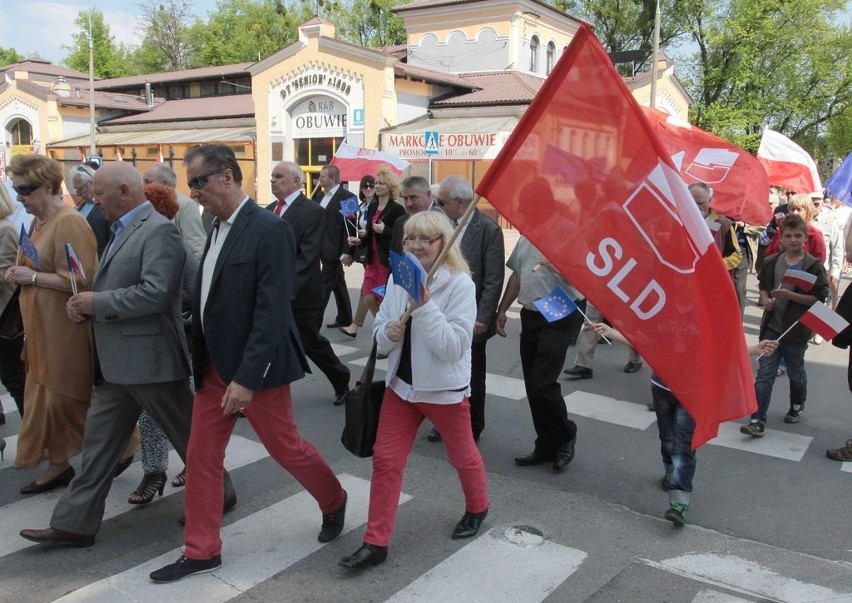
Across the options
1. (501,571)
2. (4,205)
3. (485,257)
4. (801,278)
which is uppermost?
(4,205)

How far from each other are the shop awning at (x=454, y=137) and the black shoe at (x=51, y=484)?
21.6m

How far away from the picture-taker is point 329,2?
5562 cm

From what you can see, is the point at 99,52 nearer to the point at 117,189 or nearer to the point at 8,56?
the point at 8,56

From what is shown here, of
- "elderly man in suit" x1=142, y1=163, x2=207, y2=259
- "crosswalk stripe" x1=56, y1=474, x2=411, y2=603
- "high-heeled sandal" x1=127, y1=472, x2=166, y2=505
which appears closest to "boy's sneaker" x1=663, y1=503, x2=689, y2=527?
"crosswalk stripe" x1=56, y1=474, x2=411, y2=603

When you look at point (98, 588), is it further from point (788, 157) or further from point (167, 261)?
point (788, 157)

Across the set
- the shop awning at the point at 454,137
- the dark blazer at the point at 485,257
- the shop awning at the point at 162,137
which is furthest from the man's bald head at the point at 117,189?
the shop awning at the point at 162,137

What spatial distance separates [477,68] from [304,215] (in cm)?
2973

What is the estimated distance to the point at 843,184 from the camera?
1077 cm

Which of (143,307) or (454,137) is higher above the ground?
(454,137)

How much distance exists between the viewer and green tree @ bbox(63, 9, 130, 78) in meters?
66.5

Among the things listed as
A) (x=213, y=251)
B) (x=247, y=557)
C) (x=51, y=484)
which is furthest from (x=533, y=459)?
(x=51, y=484)

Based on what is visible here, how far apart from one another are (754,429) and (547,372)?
6.62 feet

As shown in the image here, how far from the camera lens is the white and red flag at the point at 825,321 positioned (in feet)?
16.5

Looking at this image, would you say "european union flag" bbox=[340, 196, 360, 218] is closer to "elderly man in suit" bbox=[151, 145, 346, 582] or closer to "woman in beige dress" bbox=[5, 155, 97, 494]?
"woman in beige dress" bbox=[5, 155, 97, 494]
